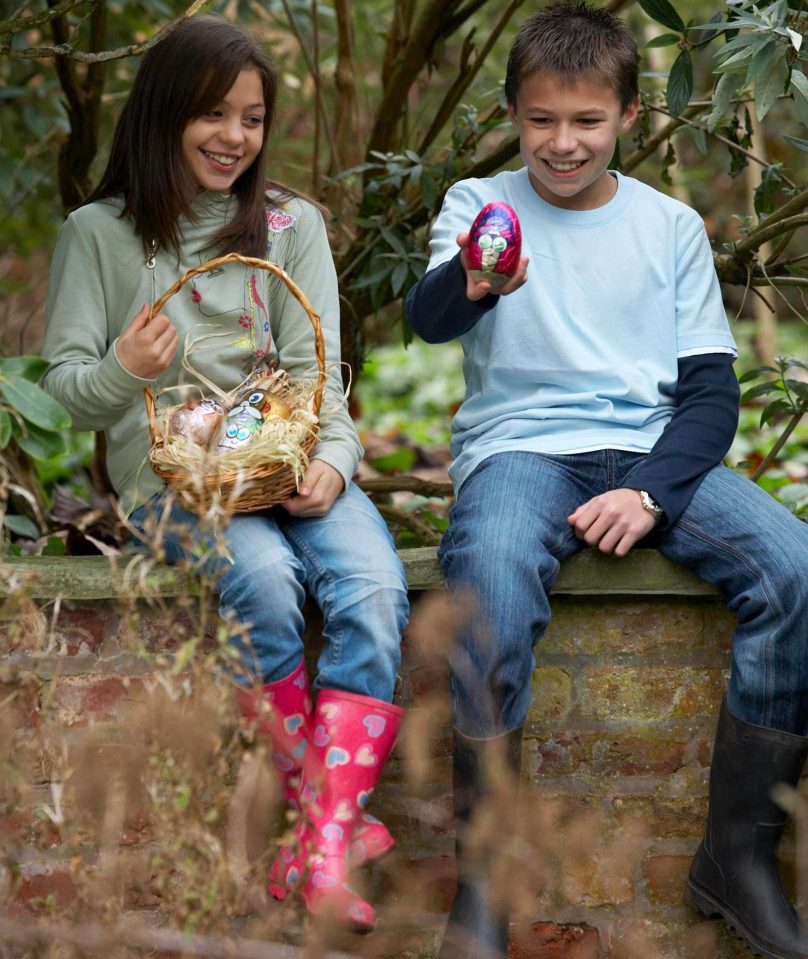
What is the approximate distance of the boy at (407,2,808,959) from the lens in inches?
86.0

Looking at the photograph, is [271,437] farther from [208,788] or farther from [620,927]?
[620,927]

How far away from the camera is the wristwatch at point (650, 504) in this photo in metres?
2.28

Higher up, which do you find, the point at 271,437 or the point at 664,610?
the point at 271,437

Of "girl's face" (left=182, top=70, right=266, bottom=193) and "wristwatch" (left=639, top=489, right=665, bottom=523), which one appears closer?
"wristwatch" (left=639, top=489, right=665, bottom=523)

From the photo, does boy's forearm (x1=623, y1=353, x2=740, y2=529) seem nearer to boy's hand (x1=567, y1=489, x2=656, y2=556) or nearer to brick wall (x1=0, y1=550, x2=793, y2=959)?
boy's hand (x1=567, y1=489, x2=656, y2=556)

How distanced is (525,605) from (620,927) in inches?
27.9

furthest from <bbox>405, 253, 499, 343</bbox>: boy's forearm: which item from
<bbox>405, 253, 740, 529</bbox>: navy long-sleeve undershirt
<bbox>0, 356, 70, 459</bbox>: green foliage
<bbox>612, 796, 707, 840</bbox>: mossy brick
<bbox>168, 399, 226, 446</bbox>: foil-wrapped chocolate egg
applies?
<bbox>612, 796, 707, 840</bbox>: mossy brick

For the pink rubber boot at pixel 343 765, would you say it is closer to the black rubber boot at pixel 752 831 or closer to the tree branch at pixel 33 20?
the black rubber boot at pixel 752 831

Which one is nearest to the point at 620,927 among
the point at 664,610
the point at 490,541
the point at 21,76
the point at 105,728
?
the point at 664,610

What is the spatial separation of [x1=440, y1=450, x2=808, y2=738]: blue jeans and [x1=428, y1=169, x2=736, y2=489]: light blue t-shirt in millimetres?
130

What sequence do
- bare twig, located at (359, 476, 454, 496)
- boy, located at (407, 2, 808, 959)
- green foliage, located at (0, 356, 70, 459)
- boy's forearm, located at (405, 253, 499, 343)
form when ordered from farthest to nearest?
bare twig, located at (359, 476, 454, 496) → boy's forearm, located at (405, 253, 499, 343) → boy, located at (407, 2, 808, 959) → green foliage, located at (0, 356, 70, 459)

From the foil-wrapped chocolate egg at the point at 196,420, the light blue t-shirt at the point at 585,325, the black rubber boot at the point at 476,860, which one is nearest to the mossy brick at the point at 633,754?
the black rubber boot at the point at 476,860

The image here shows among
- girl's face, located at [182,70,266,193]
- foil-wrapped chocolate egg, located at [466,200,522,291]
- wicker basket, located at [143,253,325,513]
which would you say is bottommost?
wicker basket, located at [143,253,325,513]

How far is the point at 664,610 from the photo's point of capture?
241 centimetres
